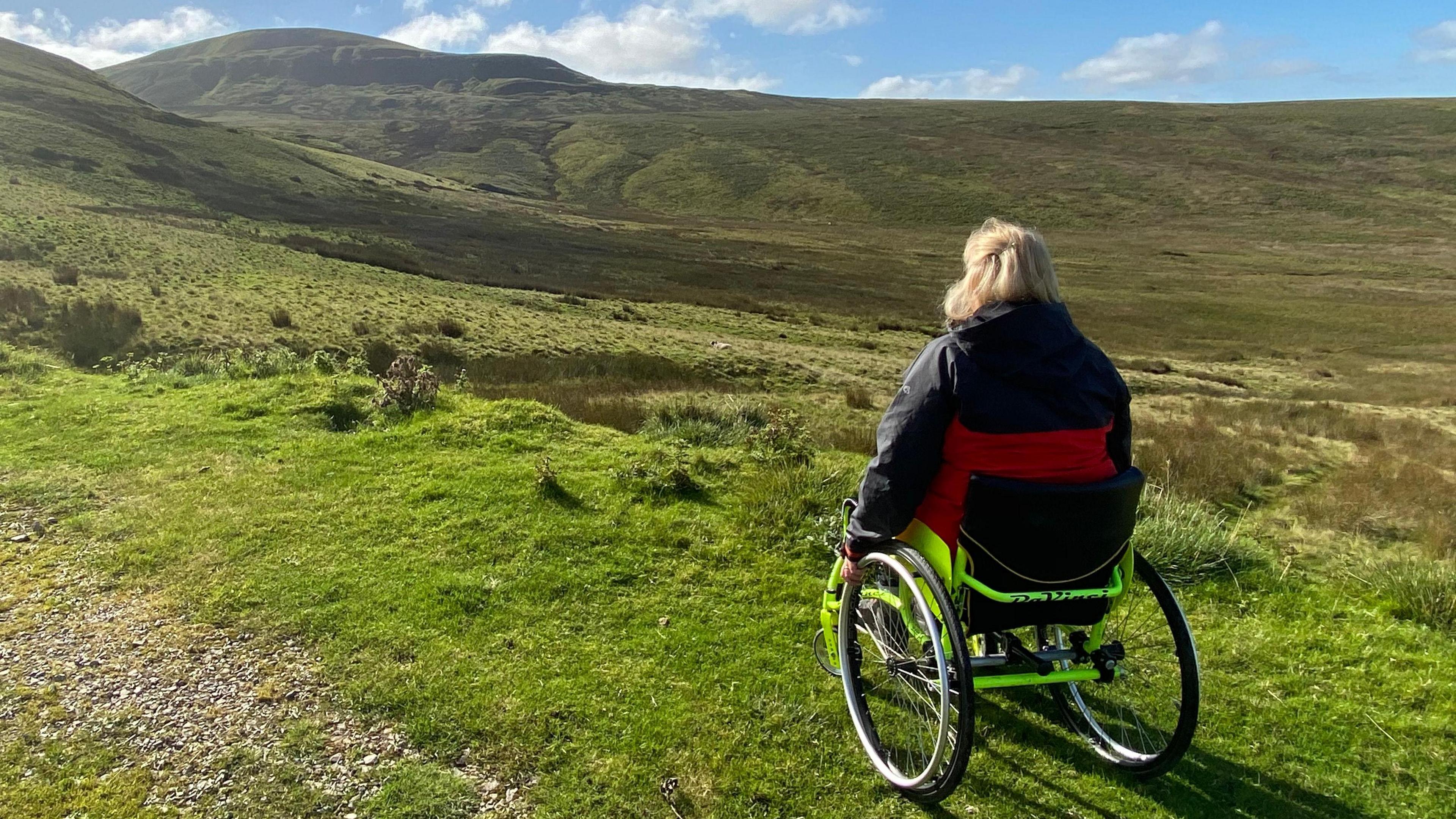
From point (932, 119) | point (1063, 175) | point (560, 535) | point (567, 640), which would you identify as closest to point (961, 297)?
point (567, 640)

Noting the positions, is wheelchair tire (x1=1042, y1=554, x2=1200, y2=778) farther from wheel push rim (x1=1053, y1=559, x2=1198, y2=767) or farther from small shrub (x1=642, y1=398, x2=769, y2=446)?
small shrub (x1=642, y1=398, x2=769, y2=446)

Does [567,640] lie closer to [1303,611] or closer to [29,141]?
[1303,611]

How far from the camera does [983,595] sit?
3.21 meters

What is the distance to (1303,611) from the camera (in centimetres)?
540

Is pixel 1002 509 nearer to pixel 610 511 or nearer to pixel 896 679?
pixel 896 679

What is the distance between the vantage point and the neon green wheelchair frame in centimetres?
313

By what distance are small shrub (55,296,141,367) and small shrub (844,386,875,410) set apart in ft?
53.5

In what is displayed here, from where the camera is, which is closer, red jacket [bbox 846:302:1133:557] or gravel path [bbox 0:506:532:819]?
red jacket [bbox 846:302:1133:557]

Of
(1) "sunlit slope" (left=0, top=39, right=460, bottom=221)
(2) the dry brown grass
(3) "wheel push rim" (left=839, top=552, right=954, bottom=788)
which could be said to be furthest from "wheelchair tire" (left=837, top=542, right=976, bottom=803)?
(1) "sunlit slope" (left=0, top=39, right=460, bottom=221)

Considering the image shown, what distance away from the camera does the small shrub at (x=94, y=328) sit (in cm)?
1527

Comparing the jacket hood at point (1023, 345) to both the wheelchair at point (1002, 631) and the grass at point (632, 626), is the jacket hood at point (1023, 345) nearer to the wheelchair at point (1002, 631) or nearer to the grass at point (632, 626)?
the wheelchair at point (1002, 631)

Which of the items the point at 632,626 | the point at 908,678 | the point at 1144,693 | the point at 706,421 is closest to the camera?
the point at 908,678

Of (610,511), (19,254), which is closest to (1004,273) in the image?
(610,511)

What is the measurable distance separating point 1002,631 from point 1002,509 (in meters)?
0.81
